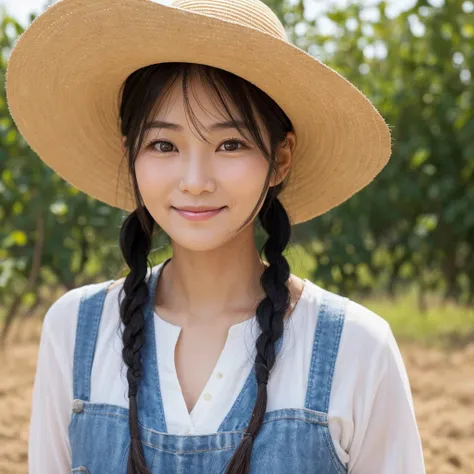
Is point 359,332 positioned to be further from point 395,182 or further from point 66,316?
point 395,182

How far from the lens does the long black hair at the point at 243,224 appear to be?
5.21 feet

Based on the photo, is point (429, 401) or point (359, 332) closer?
point (359, 332)

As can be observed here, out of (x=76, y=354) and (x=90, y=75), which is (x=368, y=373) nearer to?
(x=76, y=354)

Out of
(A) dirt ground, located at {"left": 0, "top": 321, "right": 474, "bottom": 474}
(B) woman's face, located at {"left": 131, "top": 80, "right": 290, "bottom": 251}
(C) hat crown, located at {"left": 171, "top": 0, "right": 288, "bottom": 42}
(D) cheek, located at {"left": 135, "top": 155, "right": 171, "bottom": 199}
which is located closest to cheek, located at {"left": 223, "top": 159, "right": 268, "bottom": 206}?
(B) woman's face, located at {"left": 131, "top": 80, "right": 290, "bottom": 251}

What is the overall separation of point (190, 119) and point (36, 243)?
2840mm

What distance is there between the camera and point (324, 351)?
1.62 metres

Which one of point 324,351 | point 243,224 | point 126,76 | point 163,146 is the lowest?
point 324,351

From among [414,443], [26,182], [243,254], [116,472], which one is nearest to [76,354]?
[116,472]

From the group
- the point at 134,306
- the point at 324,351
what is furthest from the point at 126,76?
the point at 324,351

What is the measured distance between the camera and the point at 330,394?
1587 millimetres

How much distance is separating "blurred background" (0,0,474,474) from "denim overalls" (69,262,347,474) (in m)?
2.04

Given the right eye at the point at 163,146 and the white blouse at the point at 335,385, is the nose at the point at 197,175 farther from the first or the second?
the white blouse at the point at 335,385

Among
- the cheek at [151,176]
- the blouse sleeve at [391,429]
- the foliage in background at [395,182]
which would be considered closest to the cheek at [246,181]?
the cheek at [151,176]

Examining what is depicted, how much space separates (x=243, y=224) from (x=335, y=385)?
0.34 m
